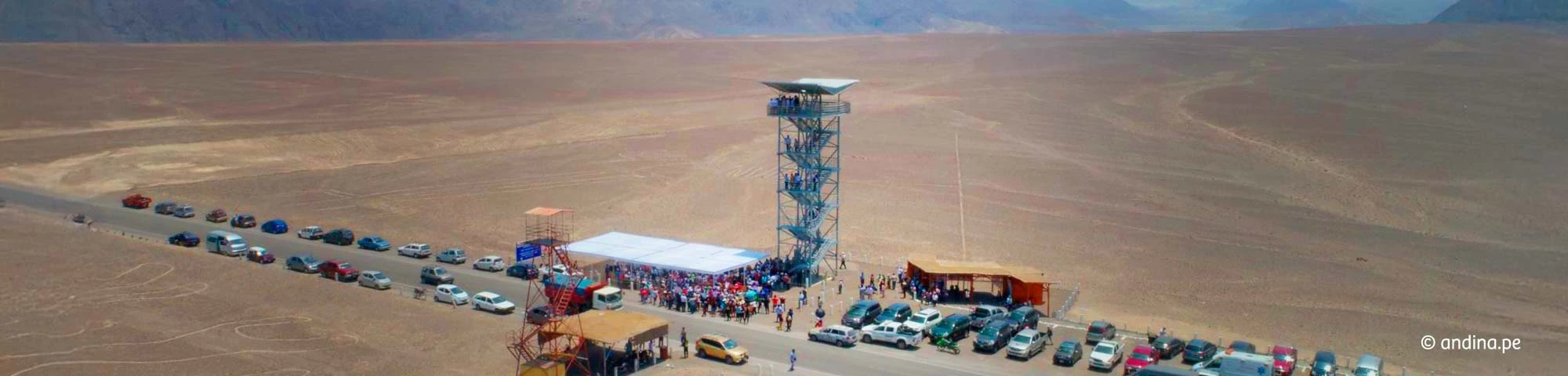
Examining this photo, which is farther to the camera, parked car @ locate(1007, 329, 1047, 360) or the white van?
the white van

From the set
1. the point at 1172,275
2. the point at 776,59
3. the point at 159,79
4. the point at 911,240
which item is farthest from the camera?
the point at 776,59

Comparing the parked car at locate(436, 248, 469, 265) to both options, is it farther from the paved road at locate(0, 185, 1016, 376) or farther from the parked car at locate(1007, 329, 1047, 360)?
the parked car at locate(1007, 329, 1047, 360)

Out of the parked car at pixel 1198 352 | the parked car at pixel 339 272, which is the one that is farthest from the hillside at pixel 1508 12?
the parked car at pixel 339 272

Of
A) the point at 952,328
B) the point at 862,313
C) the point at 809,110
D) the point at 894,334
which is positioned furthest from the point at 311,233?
the point at 952,328

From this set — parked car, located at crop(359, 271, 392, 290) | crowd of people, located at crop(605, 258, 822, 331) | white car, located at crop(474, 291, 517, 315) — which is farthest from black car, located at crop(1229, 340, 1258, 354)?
parked car, located at crop(359, 271, 392, 290)

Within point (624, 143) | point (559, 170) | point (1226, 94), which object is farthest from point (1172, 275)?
point (1226, 94)

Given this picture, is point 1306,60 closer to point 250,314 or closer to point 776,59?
point 776,59
